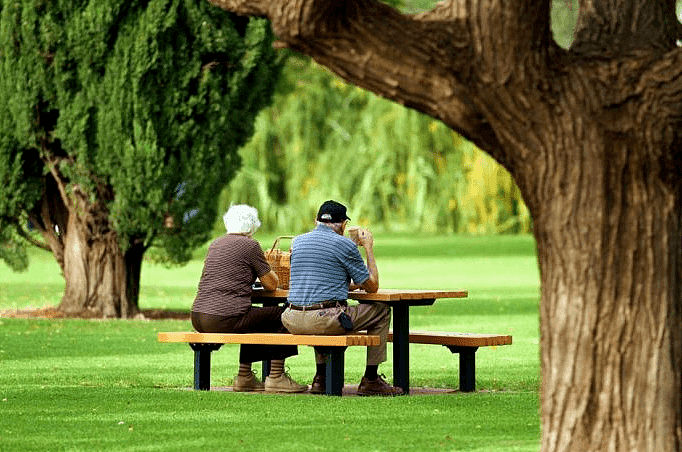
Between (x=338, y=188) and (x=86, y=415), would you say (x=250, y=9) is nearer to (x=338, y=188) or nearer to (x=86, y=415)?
(x=86, y=415)

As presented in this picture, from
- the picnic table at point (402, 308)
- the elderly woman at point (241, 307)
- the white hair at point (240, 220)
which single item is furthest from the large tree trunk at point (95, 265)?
the elderly woman at point (241, 307)

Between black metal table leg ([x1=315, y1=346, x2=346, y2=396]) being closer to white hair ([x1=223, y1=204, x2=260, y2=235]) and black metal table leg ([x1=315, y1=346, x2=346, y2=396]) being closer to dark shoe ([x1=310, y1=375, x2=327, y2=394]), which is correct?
dark shoe ([x1=310, y1=375, x2=327, y2=394])

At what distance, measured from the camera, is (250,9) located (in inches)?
322

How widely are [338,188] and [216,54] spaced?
24743mm

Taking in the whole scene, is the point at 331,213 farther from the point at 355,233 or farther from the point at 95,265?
the point at 95,265

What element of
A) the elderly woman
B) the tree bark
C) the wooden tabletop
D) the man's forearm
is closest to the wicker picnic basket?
the wooden tabletop

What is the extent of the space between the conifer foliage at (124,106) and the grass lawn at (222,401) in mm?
1502

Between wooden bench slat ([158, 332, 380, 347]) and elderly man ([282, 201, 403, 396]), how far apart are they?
0.12 m

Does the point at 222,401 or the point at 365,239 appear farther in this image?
the point at 365,239

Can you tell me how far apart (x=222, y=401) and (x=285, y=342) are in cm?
62

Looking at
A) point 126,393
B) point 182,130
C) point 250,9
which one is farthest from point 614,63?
point 182,130

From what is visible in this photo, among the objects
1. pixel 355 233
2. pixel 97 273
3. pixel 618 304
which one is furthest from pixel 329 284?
pixel 97 273

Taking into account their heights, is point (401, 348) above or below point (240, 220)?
below

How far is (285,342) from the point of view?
12445mm
